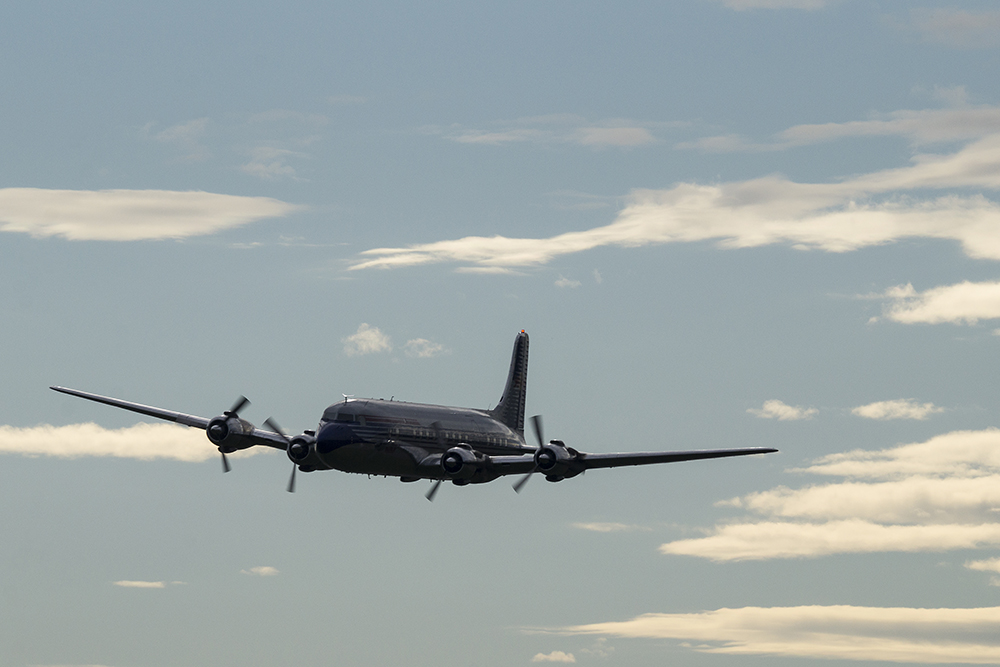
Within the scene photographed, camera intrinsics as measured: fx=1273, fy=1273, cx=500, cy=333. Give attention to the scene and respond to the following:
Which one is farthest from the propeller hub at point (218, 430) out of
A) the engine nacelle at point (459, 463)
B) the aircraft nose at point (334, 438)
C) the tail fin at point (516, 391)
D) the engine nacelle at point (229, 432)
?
the tail fin at point (516, 391)

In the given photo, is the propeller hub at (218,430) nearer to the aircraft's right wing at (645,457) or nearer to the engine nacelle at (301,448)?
the engine nacelle at (301,448)

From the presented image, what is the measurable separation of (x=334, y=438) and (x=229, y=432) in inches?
375

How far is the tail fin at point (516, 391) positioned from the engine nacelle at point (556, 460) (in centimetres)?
1528

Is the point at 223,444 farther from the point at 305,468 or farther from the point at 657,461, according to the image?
the point at 657,461

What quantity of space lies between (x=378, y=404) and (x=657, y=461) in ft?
53.3

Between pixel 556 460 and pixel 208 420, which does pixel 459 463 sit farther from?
pixel 208 420

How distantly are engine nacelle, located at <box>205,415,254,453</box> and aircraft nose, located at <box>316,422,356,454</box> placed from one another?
27.5 feet

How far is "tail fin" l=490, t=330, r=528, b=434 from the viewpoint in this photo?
8856cm

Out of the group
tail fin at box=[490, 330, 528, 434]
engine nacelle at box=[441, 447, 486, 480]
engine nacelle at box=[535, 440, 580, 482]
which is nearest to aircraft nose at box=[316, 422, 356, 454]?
engine nacelle at box=[441, 447, 486, 480]

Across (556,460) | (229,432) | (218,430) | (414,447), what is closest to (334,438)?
(414,447)

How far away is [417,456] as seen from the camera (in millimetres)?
72375

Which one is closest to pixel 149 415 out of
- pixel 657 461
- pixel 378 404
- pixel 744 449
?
pixel 378 404

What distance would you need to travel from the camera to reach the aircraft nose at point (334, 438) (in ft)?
230

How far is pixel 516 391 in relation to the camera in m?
90.1
